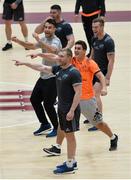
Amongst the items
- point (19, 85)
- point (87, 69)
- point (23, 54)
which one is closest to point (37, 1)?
point (23, 54)

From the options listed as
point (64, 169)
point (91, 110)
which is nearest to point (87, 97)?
point (91, 110)

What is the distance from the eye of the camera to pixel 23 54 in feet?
51.0

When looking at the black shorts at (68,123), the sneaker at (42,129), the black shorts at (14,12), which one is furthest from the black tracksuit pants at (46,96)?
the black shorts at (14,12)

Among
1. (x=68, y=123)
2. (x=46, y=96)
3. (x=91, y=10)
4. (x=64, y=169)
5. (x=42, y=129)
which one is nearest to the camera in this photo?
(x=68, y=123)

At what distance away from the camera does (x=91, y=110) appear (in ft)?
29.5

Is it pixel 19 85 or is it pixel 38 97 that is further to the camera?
pixel 19 85

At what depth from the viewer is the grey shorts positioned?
8.98 meters

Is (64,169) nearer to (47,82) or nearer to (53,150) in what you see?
(53,150)

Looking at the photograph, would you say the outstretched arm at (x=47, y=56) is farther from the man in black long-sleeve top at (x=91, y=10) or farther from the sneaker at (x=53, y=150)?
the man in black long-sleeve top at (x=91, y=10)

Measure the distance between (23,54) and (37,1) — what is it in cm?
936

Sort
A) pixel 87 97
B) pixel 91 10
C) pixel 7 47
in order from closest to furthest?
pixel 87 97, pixel 91 10, pixel 7 47

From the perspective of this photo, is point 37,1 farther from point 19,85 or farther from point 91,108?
point 91,108

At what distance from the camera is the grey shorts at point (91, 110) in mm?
8984

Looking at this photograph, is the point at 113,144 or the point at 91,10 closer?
the point at 113,144
